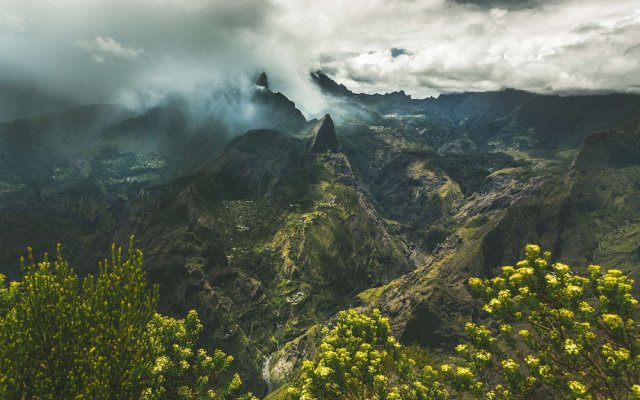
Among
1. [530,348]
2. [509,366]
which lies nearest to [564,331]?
[530,348]

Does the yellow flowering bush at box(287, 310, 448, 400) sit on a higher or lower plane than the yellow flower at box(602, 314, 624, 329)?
lower

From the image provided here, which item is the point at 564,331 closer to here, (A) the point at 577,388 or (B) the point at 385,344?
(A) the point at 577,388

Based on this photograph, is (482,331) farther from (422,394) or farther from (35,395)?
(35,395)

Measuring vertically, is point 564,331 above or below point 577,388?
above

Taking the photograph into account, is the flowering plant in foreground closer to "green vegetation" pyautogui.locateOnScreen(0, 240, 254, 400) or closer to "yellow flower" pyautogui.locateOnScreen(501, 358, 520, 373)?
"yellow flower" pyautogui.locateOnScreen(501, 358, 520, 373)

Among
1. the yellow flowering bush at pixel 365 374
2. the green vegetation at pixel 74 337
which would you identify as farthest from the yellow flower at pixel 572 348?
the green vegetation at pixel 74 337

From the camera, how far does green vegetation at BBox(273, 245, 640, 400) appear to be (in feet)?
73.6

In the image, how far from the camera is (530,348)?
25609 millimetres

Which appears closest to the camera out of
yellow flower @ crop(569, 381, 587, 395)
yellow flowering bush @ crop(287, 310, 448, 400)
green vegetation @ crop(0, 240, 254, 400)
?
yellow flower @ crop(569, 381, 587, 395)

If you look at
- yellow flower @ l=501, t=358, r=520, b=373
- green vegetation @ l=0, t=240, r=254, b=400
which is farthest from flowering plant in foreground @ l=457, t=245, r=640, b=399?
green vegetation @ l=0, t=240, r=254, b=400

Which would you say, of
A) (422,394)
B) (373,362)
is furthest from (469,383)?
(373,362)

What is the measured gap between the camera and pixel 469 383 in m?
27.9

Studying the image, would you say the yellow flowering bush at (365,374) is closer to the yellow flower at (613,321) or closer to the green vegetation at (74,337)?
the yellow flower at (613,321)

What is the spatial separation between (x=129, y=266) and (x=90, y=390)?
881 centimetres
